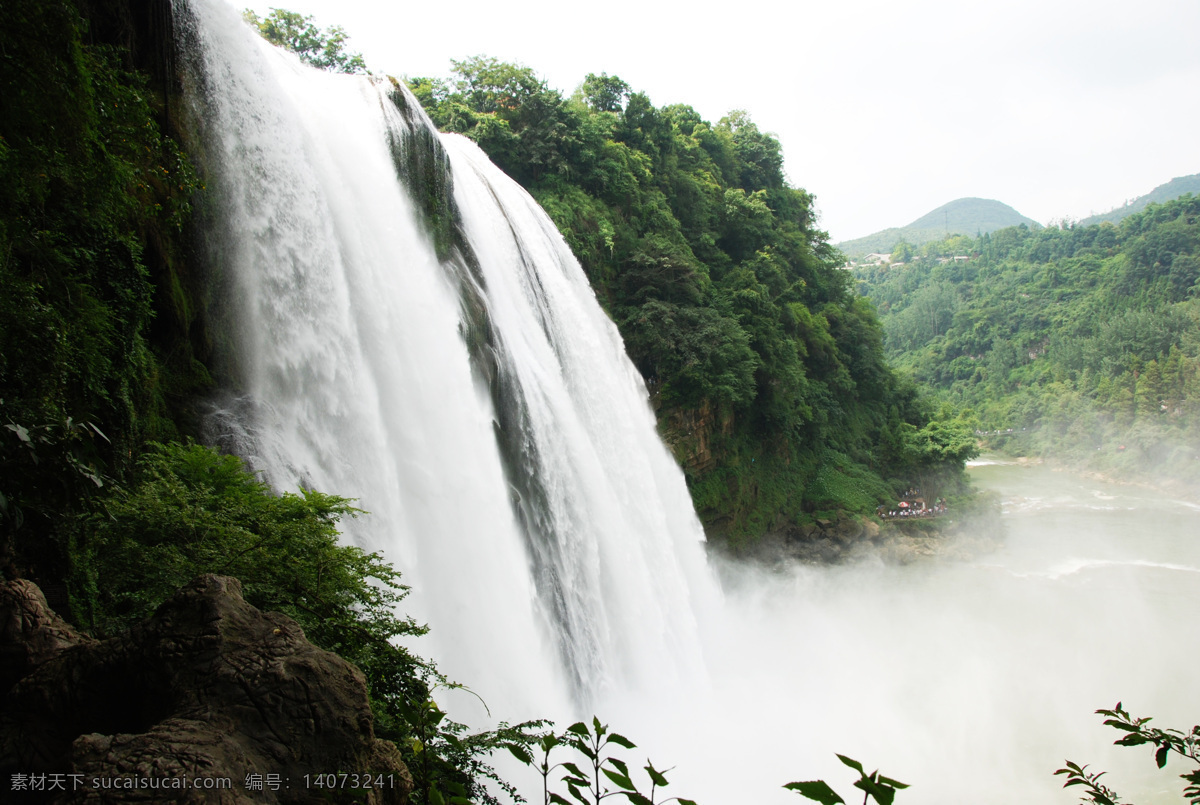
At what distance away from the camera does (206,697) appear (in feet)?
8.75

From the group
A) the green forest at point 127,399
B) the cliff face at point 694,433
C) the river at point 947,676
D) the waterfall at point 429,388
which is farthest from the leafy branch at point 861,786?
the cliff face at point 694,433

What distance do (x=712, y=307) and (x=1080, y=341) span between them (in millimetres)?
51247

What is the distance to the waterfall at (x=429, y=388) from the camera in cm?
710

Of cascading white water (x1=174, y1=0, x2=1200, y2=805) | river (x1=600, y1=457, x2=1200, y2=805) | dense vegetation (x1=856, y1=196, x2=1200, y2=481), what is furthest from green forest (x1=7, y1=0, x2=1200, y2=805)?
river (x1=600, y1=457, x2=1200, y2=805)

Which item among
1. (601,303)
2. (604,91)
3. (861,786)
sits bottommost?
(861,786)

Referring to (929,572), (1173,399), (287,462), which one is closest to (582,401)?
(287,462)

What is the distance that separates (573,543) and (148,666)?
7700mm

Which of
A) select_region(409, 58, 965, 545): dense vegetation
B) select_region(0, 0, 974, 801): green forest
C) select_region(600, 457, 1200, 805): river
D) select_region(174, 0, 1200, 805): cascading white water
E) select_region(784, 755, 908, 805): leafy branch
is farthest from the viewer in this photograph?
select_region(409, 58, 965, 545): dense vegetation

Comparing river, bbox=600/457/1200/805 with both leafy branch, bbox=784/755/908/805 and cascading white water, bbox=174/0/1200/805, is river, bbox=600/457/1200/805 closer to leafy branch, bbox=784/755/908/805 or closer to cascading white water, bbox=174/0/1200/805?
cascading white water, bbox=174/0/1200/805

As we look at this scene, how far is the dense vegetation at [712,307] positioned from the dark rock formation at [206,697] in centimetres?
1544

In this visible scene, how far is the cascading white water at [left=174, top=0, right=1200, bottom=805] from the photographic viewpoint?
286 inches

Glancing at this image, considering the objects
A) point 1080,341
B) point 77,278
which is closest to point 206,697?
point 77,278

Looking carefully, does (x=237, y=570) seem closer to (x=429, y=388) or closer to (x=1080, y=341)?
(x=429, y=388)

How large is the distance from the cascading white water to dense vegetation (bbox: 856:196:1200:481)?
3301 centimetres
